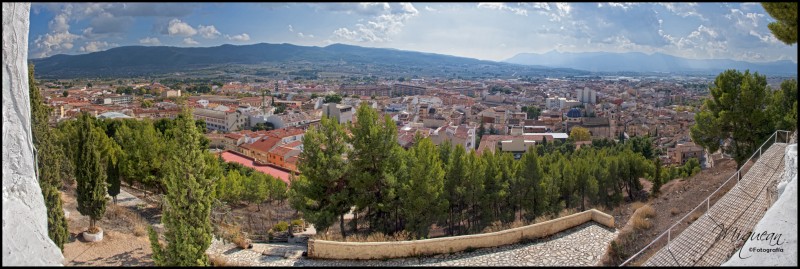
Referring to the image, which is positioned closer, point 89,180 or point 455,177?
point 89,180

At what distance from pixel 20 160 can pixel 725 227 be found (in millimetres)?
9609

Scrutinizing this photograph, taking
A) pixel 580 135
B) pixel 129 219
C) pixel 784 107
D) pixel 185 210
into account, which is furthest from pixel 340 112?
pixel 185 210

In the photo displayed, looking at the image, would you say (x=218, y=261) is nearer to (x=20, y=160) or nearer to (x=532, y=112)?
(x=20, y=160)

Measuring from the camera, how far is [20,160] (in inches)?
245

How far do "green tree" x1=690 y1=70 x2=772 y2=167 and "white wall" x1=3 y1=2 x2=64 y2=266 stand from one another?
1393cm

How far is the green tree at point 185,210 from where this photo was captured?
7.01 m

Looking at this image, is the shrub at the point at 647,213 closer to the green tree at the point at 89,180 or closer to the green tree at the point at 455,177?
the green tree at the point at 455,177

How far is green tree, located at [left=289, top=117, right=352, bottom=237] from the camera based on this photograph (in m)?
10.1

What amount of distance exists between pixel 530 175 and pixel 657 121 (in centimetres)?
5486

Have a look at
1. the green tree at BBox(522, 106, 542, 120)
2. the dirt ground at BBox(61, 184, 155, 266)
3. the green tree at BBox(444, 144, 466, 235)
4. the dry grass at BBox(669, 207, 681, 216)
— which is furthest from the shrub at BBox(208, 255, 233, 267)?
the green tree at BBox(522, 106, 542, 120)

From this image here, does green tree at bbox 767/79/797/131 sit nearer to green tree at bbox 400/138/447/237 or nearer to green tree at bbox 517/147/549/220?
green tree at bbox 517/147/549/220

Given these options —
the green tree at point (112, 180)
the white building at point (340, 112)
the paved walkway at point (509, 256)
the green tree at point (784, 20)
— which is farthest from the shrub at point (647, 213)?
the white building at point (340, 112)

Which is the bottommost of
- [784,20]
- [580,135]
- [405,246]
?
[580,135]

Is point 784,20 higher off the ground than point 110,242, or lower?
higher
